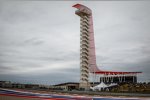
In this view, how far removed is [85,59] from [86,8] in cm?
2476

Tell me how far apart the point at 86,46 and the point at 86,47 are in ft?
1.68

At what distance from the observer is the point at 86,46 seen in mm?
106438

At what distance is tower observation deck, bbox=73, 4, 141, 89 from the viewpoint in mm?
103562

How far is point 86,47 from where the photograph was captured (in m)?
106

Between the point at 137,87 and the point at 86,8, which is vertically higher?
the point at 86,8

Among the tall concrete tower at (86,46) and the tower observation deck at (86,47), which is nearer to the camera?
the tower observation deck at (86,47)

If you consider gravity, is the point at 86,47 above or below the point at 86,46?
below

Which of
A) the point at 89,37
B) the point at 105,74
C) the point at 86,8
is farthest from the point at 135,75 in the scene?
the point at 86,8

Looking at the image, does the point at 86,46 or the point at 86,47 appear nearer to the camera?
the point at 86,47

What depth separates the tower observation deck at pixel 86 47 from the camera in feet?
340

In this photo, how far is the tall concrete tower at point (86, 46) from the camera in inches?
4082

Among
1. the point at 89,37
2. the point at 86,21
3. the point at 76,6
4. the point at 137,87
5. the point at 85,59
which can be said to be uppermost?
the point at 76,6

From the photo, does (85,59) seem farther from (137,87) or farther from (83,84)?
(137,87)

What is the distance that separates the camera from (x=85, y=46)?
106 meters
